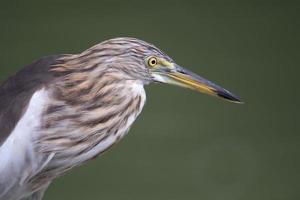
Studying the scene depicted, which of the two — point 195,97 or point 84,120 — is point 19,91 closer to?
point 84,120

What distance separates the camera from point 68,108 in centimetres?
179

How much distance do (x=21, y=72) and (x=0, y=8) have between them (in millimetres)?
1027

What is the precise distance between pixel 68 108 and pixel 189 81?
0.38m

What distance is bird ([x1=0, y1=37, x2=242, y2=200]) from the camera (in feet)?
5.73

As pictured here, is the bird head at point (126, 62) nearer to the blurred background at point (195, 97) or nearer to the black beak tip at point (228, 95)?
the black beak tip at point (228, 95)

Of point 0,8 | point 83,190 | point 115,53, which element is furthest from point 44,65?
point 83,190

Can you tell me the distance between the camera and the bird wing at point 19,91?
1746 millimetres

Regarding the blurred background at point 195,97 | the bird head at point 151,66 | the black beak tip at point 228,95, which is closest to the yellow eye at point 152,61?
the bird head at point 151,66

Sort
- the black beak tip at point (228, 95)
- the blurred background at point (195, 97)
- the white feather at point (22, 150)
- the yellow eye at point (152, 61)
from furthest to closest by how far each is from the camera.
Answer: the blurred background at point (195, 97)
the black beak tip at point (228, 95)
the yellow eye at point (152, 61)
the white feather at point (22, 150)

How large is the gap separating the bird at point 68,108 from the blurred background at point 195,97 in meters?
0.97

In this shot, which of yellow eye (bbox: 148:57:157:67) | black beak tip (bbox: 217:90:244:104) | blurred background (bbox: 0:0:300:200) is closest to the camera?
yellow eye (bbox: 148:57:157:67)

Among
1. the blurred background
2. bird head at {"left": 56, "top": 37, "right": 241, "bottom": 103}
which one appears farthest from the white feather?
the blurred background

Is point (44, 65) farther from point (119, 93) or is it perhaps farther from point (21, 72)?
point (119, 93)

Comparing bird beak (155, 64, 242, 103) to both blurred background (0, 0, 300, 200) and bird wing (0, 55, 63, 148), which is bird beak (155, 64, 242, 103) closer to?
bird wing (0, 55, 63, 148)
